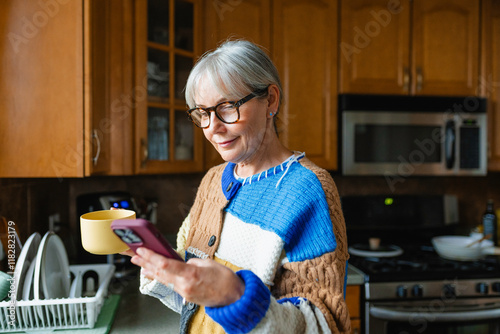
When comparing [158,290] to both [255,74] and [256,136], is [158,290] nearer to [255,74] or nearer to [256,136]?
[256,136]

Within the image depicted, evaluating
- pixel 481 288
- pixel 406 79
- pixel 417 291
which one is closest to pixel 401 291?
pixel 417 291

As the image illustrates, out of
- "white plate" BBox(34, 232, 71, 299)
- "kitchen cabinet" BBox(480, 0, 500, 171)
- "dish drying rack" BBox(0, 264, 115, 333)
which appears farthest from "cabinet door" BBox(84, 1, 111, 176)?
"kitchen cabinet" BBox(480, 0, 500, 171)

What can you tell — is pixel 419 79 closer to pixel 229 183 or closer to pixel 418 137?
pixel 418 137

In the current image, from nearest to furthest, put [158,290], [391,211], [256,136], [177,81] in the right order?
1. [256,136]
2. [158,290]
3. [177,81]
4. [391,211]

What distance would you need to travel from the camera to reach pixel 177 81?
6.17 ft

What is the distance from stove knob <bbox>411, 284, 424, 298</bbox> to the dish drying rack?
1.40 metres

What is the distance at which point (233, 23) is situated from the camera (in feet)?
6.74

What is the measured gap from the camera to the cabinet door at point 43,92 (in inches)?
52.4

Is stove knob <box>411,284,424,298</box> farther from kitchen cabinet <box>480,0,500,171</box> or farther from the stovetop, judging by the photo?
kitchen cabinet <box>480,0,500,171</box>

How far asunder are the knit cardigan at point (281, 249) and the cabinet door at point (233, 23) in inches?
43.0

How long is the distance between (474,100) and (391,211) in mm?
804

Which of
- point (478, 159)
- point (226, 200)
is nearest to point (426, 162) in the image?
point (478, 159)

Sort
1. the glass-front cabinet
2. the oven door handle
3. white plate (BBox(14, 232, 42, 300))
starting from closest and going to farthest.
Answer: white plate (BBox(14, 232, 42, 300)), the glass-front cabinet, the oven door handle

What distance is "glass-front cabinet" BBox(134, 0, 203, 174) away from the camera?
5.62ft
